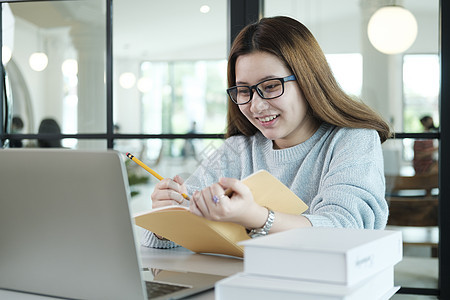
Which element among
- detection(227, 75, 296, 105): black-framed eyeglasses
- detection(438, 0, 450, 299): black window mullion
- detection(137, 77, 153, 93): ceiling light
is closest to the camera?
detection(227, 75, 296, 105): black-framed eyeglasses

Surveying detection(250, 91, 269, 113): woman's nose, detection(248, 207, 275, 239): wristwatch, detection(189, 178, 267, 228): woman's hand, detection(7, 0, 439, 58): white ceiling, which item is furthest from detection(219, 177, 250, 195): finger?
detection(7, 0, 439, 58): white ceiling

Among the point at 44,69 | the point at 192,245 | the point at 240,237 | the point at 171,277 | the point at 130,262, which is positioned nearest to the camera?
the point at 130,262

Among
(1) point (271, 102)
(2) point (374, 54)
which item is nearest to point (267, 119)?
(1) point (271, 102)

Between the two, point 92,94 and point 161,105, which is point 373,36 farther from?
point 92,94

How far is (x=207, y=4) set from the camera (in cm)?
270

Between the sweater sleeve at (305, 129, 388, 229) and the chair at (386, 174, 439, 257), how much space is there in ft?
2.98

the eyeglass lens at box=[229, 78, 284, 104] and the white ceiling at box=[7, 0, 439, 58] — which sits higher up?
the white ceiling at box=[7, 0, 439, 58]

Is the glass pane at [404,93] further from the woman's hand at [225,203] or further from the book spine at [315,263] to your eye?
the book spine at [315,263]

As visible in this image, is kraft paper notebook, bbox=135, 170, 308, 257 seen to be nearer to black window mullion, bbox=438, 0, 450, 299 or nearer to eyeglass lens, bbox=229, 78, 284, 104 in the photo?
eyeglass lens, bbox=229, 78, 284, 104

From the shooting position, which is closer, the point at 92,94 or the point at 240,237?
the point at 240,237

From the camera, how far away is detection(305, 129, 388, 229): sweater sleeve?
1393 mm

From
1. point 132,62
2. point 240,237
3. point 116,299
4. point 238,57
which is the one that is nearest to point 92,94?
point 132,62

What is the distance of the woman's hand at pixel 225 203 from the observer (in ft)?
3.55

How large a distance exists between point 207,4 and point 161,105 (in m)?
0.52
